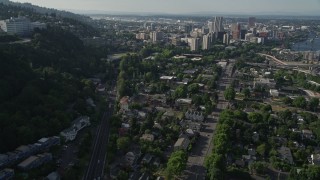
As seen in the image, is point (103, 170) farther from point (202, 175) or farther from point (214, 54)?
point (214, 54)

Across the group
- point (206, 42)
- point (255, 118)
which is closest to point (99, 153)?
point (255, 118)

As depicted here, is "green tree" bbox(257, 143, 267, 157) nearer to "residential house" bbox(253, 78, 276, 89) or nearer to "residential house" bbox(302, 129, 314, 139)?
"residential house" bbox(302, 129, 314, 139)

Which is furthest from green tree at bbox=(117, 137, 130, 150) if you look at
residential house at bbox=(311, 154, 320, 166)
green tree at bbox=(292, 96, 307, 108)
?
green tree at bbox=(292, 96, 307, 108)

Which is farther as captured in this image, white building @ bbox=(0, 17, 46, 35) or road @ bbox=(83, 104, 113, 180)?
white building @ bbox=(0, 17, 46, 35)

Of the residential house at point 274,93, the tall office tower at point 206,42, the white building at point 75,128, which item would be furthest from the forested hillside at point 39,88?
the tall office tower at point 206,42

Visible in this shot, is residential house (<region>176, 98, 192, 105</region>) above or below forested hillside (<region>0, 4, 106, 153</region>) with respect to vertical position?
below

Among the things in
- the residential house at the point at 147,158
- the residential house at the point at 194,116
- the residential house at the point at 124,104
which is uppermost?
the residential house at the point at 124,104

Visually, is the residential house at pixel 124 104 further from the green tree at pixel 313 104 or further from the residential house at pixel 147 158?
the green tree at pixel 313 104
